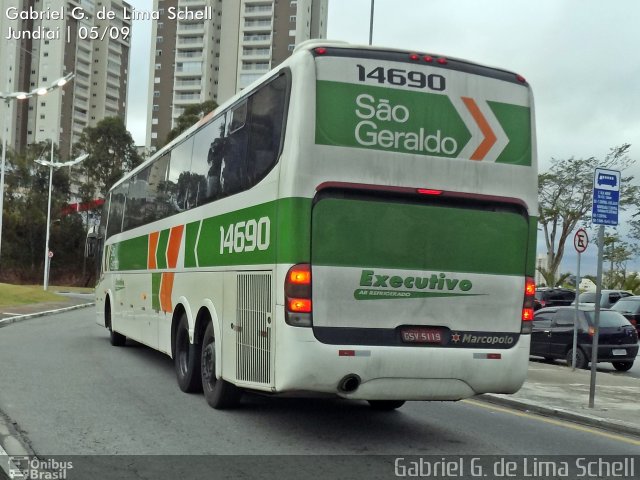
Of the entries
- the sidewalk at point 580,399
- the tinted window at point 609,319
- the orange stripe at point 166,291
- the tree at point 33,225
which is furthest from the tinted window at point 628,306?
the tree at point 33,225

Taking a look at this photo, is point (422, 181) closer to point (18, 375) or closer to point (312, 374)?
point (312, 374)

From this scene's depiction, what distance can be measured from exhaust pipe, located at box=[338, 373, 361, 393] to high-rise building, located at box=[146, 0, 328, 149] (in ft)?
317

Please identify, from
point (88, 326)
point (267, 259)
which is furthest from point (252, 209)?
point (88, 326)

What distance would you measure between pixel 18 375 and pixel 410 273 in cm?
697

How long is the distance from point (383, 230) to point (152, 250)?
21.4ft

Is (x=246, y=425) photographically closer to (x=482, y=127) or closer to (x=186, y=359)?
(x=186, y=359)

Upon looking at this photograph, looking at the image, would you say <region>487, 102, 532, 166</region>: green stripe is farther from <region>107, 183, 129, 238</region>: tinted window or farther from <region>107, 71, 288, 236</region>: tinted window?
<region>107, 183, 129, 238</region>: tinted window

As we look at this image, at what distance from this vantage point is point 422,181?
7074mm

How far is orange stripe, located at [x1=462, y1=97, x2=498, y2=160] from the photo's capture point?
7340mm

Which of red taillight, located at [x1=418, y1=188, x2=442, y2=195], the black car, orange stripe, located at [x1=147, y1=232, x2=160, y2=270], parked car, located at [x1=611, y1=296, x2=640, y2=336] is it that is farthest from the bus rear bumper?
parked car, located at [x1=611, y1=296, x2=640, y2=336]

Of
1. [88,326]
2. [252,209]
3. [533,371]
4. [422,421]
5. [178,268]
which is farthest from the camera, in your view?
[88,326]

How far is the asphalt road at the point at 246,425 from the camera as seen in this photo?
6.91 meters

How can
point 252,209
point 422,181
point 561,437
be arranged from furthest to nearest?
point 561,437 < point 252,209 < point 422,181

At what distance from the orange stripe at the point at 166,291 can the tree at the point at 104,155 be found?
63.1 meters
